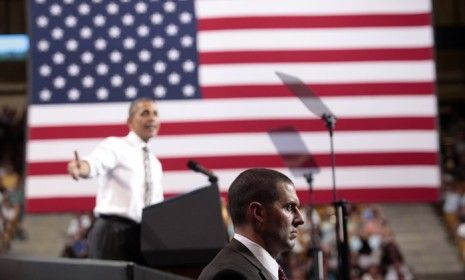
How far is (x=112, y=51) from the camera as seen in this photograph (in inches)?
252

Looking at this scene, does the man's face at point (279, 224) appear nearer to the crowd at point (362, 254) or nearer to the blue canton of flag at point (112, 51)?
the blue canton of flag at point (112, 51)

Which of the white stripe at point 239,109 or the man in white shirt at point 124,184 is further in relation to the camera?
the white stripe at point 239,109

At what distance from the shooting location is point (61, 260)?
3.22m

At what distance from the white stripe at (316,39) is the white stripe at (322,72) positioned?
5.2 inches

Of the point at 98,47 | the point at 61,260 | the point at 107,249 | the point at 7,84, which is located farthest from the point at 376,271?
the point at 7,84

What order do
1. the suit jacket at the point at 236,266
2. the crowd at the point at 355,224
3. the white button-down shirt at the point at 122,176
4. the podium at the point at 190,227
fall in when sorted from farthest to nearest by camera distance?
1. the crowd at the point at 355,224
2. the white button-down shirt at the point at 122,176
3. the podium at the point at 190,227
4. the suit jacket at the point at 236,266

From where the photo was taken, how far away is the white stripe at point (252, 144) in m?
6.27

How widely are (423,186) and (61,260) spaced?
3.72 metres

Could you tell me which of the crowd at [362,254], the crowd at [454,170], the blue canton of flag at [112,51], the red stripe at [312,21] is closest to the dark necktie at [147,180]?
the blue canton of flag at [112,51]

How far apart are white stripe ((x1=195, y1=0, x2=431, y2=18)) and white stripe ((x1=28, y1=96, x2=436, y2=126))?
64 centimetres

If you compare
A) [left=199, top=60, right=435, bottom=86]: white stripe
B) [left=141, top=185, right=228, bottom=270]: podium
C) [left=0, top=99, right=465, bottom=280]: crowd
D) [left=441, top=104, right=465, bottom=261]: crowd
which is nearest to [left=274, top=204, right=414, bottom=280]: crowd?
[left=0, top=99, right=465, bottom=280]: crowd

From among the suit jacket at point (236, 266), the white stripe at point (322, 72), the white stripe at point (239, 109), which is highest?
the white stripe at point (322, 72)

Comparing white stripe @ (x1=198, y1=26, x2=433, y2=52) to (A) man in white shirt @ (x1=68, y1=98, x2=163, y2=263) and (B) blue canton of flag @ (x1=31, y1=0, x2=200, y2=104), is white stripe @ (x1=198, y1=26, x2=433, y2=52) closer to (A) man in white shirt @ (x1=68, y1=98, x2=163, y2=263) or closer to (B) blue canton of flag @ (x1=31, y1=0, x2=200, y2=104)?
(B) blue canton of flag @ (x1=31, y1=0, x2=200, y2=104)

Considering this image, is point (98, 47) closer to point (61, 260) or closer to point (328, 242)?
point (61, 260)
